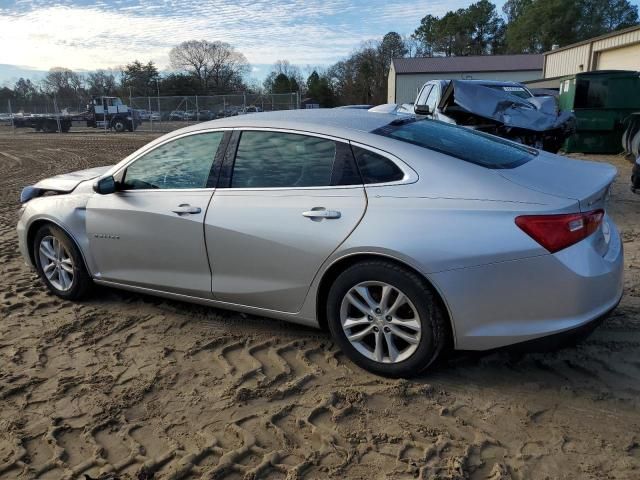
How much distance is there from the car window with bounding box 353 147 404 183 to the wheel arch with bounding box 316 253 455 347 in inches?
17.8

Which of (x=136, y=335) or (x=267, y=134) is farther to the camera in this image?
(x=136, y=335)

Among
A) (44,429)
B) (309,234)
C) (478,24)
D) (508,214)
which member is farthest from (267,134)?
(478,24)

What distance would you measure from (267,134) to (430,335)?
170 centimetres

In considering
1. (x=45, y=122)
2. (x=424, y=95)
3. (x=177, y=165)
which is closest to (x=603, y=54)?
(x=424, y=95)

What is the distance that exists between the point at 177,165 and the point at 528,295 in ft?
8.42

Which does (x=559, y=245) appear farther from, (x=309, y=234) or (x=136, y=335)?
(x=136, y=335)

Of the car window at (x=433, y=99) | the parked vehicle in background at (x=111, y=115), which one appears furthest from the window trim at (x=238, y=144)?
the parked vehicle in background at (x=111, y=115)

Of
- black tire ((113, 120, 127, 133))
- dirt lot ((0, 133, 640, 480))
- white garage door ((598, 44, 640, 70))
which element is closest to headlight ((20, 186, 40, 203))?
dirt lot ((0, 133, 640, 480))

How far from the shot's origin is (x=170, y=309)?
4430 mm

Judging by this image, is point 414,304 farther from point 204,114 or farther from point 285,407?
point 204,114

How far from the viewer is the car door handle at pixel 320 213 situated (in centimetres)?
315

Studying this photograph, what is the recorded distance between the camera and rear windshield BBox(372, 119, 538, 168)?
321cm

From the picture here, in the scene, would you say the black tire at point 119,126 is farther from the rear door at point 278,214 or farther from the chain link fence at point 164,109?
the rear door at point 278,214

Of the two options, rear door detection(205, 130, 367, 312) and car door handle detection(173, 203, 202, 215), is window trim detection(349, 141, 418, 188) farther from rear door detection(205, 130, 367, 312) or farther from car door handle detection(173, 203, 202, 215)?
car door handle detection(173, 203, 202, 215)
